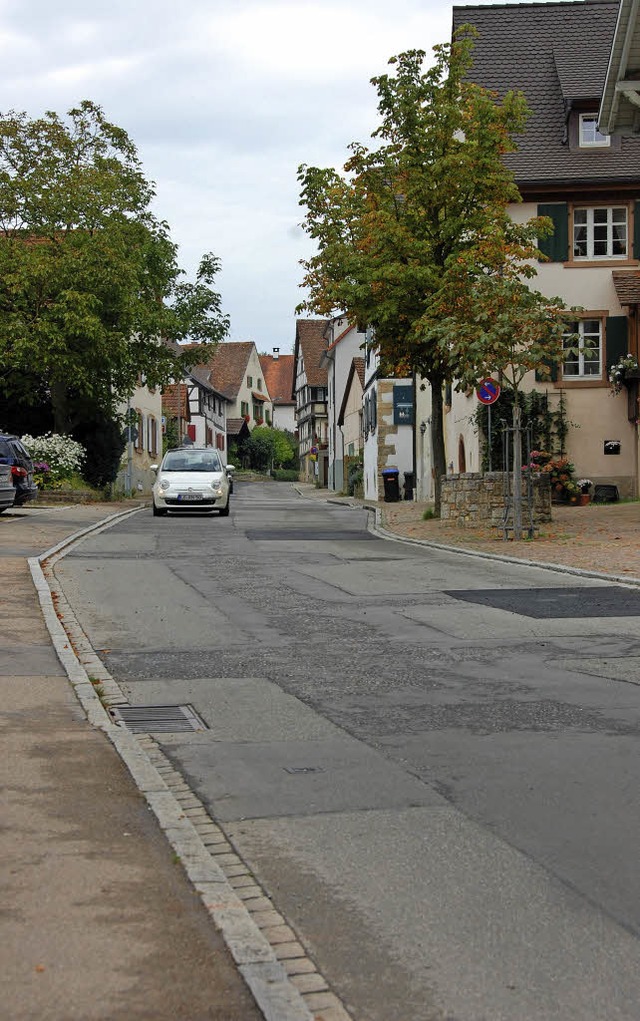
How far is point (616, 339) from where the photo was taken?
33.2m

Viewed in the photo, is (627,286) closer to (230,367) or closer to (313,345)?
(313,345)

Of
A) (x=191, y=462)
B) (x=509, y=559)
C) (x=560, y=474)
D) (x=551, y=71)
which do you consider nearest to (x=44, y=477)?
(x=191, y=462)

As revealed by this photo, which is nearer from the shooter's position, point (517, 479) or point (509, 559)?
point (509, 559)

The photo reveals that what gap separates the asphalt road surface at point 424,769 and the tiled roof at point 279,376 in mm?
138190

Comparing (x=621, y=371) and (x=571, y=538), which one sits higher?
(x=621, y=371)

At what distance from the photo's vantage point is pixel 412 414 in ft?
151

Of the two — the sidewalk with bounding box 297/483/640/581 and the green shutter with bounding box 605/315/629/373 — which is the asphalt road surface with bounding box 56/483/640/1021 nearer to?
the sidewalk with bounding box 297/483/640/581

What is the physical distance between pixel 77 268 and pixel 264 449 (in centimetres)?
7569

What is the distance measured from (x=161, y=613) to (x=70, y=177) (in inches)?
1075

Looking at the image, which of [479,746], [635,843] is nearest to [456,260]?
[479,746]

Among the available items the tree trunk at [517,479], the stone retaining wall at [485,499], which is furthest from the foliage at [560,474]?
the tree trunk at [517,479]

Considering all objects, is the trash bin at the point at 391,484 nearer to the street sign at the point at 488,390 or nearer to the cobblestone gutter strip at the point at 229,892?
the street sign at the point at 488,390

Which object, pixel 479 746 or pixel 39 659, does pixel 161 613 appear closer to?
pixel 39 659

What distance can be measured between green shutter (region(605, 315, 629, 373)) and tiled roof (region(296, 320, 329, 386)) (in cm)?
7625
